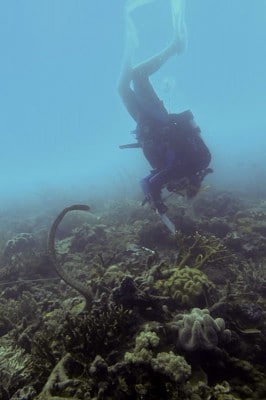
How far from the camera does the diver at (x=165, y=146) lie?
341 inches

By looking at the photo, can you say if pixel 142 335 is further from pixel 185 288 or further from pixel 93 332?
pixel 185 288

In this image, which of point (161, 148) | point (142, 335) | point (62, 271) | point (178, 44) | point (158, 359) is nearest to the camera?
point (158, 359)

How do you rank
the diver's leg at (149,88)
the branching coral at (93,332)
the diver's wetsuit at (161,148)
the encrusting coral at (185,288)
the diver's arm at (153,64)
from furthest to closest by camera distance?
the diver's arm at (153,64) → the diver's leg at (149,88) → the diver's wetsuit at (161,148) → the encrusting coral at (185,288) → the branching coral at (93,332)

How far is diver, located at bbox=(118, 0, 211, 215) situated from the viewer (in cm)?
866

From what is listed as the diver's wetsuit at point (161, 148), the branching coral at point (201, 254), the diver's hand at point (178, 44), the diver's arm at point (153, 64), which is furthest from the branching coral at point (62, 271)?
the diver's hand at point (178, 44)

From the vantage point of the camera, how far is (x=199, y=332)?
12.9 feet

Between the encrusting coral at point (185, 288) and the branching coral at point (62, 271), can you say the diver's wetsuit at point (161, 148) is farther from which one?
the branching coral at point (62, 271)

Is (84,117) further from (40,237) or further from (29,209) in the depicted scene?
(40,237)

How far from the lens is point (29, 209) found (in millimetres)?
28078

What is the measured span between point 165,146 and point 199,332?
6046 mm

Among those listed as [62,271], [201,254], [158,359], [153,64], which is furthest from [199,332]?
[153,64]

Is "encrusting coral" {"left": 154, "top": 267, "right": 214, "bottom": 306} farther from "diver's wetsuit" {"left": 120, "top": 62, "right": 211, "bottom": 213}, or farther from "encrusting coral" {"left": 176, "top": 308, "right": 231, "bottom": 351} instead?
"diver's wetsuit" {"left": 120, "top": 62, "right": 211, "bottom": 213}

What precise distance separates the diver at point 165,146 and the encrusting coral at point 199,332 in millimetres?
4661

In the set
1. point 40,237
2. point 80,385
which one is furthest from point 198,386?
point 40,237
